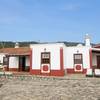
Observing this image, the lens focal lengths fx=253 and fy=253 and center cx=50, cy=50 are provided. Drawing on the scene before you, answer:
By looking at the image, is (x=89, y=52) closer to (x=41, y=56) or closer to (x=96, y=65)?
(x=96, y=65)

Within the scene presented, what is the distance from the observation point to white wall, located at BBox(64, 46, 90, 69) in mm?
30984

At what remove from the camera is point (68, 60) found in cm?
3178

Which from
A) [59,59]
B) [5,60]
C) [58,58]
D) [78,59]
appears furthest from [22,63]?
[59,59]

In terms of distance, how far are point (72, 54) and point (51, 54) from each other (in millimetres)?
3686

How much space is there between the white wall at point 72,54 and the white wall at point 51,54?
2342mm

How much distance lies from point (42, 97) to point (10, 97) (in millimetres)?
1697

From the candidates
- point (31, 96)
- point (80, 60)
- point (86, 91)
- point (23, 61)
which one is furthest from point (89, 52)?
point (31, 96)

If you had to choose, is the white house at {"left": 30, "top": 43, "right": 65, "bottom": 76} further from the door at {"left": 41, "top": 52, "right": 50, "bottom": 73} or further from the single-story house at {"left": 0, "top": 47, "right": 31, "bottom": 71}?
the single-story house at {"left": 0, "top": 47, "right": 31, "bottom": 71}

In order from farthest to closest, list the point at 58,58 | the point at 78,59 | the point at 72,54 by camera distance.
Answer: the point at 72,54 → the point at 78,59 → the point at 58,58

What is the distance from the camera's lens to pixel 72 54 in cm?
3170

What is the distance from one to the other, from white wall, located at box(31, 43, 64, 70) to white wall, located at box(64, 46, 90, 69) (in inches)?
92.2

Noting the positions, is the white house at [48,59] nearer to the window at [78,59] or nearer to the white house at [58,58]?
the white house at [58,58]

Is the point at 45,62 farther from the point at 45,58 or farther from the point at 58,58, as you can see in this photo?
the point at 58,58

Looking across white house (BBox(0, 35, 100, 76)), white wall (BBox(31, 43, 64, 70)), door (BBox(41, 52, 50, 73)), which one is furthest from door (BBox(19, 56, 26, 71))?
door (BBox(41, 52, 50, 73))
